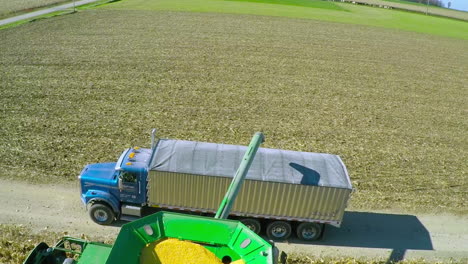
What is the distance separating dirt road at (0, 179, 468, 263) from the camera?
16.5 meters

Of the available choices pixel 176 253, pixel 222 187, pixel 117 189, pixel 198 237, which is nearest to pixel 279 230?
pixel 222 187

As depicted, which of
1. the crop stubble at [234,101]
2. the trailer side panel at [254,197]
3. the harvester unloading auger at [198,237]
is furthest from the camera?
the crop stubble at [234,101]

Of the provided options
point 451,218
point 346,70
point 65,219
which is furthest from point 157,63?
point 451,218

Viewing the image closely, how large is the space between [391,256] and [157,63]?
93.5 ft

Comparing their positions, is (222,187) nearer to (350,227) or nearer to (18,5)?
(350,227)

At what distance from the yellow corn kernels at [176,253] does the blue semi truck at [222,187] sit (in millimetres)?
8360

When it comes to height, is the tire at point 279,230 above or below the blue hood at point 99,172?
below

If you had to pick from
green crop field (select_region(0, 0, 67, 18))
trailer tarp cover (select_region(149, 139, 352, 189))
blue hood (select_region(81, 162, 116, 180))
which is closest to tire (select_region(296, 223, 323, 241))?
trailer tarp cover (select_region(149, 139, 352, 189))

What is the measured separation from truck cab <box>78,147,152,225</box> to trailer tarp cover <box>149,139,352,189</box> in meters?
0.89

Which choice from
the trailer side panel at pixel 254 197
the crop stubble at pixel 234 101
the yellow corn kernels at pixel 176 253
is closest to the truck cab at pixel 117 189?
the trailer side panel at pixel 254 197

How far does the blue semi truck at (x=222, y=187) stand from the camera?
1562cm

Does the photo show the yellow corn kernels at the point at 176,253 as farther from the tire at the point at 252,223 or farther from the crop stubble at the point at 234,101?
the crop stubble at the point at 234,101

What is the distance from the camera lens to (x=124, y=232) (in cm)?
719

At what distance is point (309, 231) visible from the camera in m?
16.8
